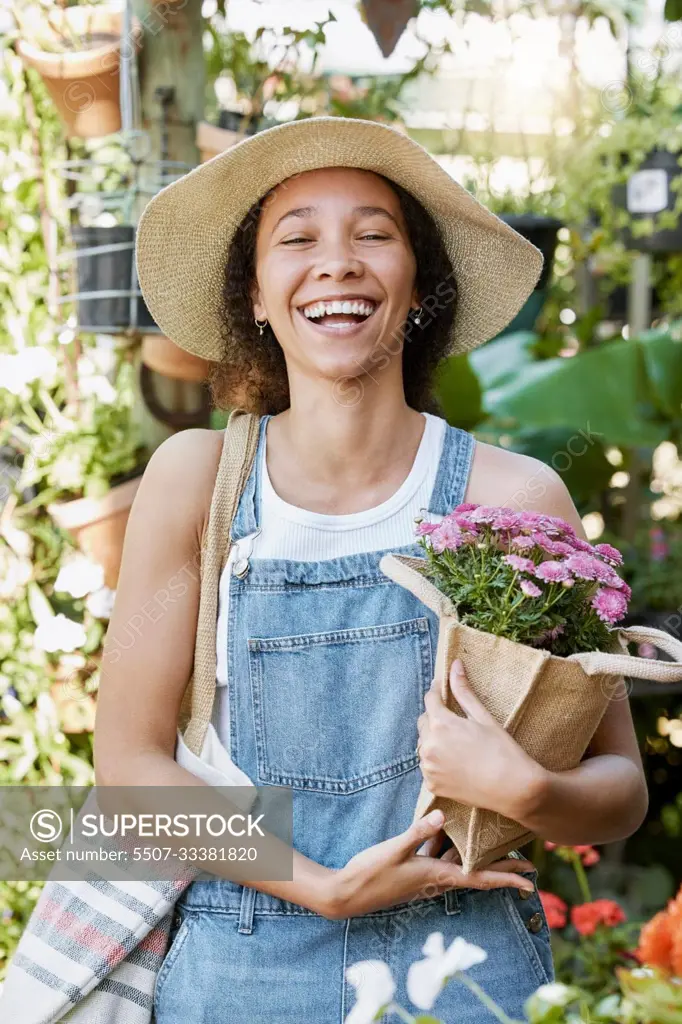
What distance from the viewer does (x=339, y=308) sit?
1.73 metres

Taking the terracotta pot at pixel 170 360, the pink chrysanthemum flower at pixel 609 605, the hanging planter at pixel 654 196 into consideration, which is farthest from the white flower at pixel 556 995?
the hanging planter at pixel 654 196

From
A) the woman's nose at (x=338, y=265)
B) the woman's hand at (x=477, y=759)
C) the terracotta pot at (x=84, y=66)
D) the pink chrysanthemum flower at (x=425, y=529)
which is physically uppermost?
the terracotta pot at (x=84, y=66)

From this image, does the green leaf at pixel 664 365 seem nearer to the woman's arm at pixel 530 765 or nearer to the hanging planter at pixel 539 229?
the hanging planter at pixel 539 229

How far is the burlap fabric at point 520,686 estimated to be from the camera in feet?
4.50

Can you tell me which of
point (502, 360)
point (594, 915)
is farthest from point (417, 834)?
point (502, 360)

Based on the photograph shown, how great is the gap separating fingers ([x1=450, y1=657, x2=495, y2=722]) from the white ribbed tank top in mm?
349

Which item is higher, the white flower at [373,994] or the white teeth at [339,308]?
the white teeth at [339,308]

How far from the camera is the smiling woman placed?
161cm

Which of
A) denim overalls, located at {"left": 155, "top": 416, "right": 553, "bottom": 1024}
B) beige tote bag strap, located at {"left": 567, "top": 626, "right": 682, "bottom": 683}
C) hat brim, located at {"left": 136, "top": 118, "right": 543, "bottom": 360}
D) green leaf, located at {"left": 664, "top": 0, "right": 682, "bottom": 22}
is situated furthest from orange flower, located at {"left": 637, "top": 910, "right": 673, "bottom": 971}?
green leaf, located at {"left": 664, "top": 0, "right": 682, "bottom": 22}

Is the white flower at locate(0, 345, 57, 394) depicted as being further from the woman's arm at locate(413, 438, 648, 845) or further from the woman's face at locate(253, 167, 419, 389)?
the woman's arm at locate(413, 438, 648, 845)

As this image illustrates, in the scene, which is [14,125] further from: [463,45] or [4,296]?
[463,45]

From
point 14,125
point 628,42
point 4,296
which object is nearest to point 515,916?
point 4,296

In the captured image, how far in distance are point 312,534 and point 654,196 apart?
104 inches

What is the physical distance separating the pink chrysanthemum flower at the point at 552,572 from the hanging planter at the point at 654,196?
2815 mm
